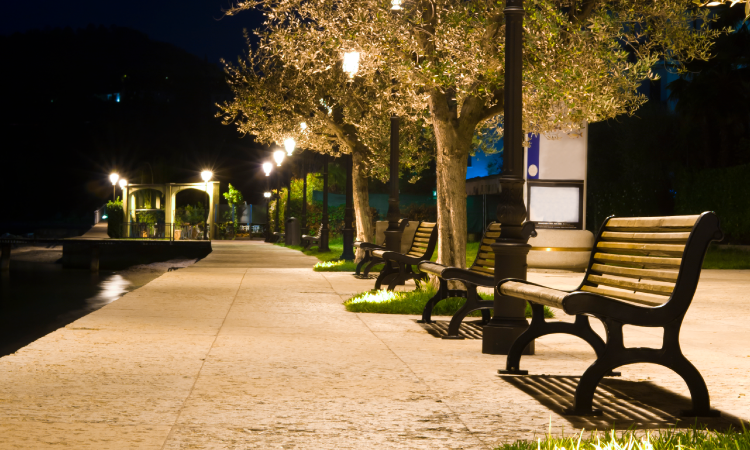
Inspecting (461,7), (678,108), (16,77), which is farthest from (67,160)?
(461,7)

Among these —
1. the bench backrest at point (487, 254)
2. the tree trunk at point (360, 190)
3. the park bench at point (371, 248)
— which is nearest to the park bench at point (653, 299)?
the bench backrest at point (487, 254)

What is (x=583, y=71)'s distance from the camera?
10906 mm

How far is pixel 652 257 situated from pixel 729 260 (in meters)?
21.3

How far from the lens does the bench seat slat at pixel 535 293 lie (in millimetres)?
5000

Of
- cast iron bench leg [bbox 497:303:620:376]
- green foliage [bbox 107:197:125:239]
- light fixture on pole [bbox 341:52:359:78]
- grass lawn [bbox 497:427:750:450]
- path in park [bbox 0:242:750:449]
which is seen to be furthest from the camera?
green foliage [bbox 107:197:125:239]

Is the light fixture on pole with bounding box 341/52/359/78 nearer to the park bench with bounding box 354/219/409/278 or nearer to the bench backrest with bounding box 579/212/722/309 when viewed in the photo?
the park bench with bounding box 354/219/409/278

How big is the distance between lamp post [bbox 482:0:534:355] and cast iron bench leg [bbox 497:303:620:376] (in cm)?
93

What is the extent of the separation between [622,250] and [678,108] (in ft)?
106

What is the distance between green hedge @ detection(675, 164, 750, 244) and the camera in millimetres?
29672

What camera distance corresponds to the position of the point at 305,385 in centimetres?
555

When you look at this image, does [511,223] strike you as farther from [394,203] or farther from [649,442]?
[394,203]

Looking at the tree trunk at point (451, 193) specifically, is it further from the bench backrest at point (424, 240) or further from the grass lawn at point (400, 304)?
the grass lawn at point (400, 304)

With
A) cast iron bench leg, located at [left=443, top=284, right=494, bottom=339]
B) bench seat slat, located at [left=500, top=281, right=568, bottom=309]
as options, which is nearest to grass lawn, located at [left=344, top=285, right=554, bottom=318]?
cast iron bench leg, located at [left=443, top=284, right=494, bottom=339]

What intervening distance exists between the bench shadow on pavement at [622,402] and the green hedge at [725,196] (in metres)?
26.5
